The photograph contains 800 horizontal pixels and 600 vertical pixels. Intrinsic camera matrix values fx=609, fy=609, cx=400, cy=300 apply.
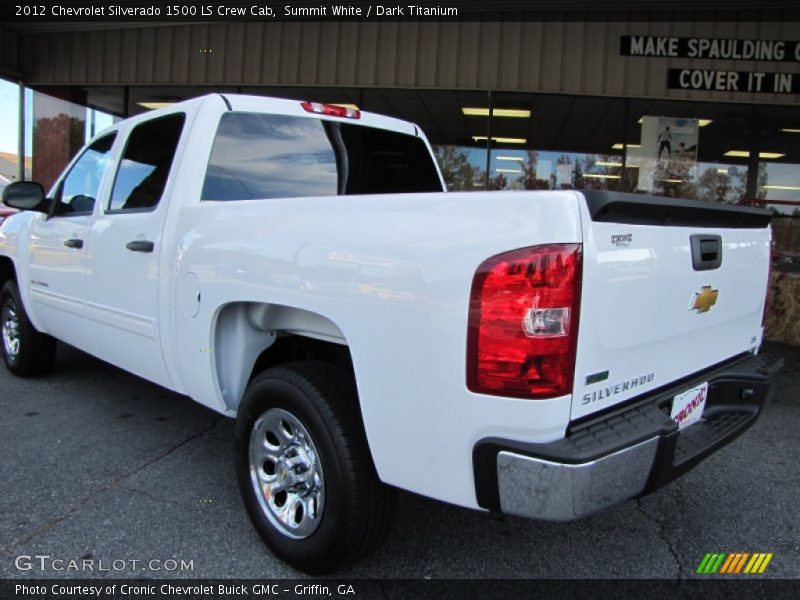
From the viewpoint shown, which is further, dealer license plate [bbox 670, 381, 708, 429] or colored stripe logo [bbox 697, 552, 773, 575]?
colored stripe logo [bbox 697, 552, 773, 575]

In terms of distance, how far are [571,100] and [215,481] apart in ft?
27.8

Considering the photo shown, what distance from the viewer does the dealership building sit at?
9203 millimetres

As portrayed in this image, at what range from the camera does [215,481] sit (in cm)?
316

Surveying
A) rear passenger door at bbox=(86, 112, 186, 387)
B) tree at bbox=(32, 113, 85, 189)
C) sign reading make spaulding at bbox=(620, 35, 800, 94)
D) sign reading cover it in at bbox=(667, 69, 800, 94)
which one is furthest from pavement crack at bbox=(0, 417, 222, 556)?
tree at bbox=(32, 113, 85, 189)

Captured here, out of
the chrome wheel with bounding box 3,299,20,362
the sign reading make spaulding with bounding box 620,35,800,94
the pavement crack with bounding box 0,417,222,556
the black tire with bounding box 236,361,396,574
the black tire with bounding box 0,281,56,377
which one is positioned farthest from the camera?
the sign reading make spaulding with bounding box 620,35,800,94

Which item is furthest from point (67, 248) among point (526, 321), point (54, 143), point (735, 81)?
point (54, 143)

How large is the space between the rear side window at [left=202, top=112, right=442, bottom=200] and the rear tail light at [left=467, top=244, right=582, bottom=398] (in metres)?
1.70

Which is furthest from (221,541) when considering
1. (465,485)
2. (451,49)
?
(451,49)

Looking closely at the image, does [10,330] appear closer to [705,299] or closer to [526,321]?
[526,321]

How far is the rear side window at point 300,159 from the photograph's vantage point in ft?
9.84

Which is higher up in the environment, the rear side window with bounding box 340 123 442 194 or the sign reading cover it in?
the sign reading cover it in

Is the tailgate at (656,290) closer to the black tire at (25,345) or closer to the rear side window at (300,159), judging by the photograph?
A: the rear side window at (300,159)

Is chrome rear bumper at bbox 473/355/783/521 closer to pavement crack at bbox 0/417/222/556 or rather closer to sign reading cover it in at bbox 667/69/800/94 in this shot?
pavement crack at bbox 0/417/222/556

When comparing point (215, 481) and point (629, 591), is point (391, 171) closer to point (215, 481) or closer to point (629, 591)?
point (215, 481)
